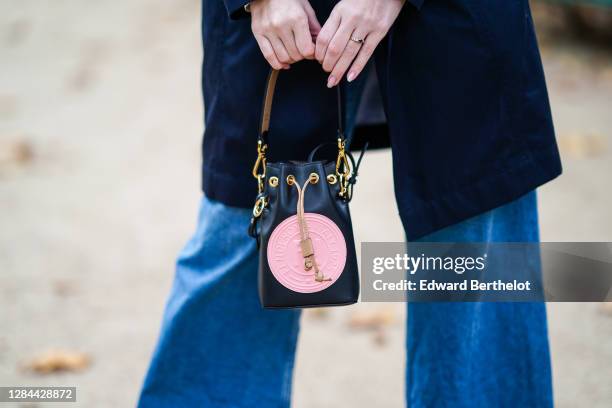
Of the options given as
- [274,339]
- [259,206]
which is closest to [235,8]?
[259,206]

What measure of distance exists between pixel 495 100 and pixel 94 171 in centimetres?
269

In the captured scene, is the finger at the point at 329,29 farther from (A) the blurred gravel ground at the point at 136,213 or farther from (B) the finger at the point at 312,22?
(A) the blurred gravel ground at the point at 136,213

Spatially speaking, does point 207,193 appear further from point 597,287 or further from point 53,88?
Answer: point 53,88

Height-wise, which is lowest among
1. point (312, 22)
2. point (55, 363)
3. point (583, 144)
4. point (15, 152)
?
point (55, 363)

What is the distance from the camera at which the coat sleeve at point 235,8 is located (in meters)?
A: 1.12

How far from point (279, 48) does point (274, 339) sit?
2.00 ft

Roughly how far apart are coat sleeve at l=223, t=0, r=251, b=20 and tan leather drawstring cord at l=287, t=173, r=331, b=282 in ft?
0.93

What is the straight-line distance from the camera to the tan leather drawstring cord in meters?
1.13

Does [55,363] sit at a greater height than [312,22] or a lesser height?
lesser

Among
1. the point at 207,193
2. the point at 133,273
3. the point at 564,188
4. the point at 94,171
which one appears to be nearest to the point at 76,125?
the point at 94,171

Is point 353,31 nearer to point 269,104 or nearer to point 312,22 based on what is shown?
point 312,22

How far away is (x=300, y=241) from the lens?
3.76 ft

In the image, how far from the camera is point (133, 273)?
2.60 m

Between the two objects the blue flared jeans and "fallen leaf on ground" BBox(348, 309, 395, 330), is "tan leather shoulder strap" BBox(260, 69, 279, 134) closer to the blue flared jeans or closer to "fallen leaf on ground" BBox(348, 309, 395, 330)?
the blue flared jeans
